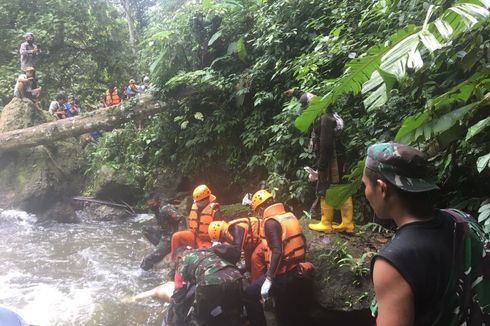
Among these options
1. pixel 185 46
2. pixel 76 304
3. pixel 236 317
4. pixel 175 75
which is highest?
pixel 185 46

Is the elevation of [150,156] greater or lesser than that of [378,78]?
lesser

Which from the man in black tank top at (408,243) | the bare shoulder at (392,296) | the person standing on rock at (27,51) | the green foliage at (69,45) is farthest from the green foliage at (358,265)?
the green foliage at (69,45)

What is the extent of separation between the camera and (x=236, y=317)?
187 inches

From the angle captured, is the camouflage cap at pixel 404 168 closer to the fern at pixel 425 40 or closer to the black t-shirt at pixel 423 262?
the black t-shirt at pixel 423 262

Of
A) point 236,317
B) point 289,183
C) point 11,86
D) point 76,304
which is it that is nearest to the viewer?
point 236,317

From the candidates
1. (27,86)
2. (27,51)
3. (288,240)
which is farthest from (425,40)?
(27,86)

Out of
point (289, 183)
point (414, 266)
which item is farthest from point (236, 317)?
point (414, 266)

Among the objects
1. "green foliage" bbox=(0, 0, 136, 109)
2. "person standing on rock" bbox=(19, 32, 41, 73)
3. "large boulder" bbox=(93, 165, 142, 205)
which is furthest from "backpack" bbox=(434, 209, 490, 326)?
"green foliage" bbox=(0, 0, 136, 109)

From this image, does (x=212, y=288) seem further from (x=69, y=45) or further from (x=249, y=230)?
(x=69, y=45)

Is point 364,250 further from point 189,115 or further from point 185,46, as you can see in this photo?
point 185,46

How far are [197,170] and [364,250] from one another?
565cm

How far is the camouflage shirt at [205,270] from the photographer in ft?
15.1

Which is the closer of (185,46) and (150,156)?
(185,46)

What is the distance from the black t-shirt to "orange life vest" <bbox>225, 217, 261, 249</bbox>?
3.73 metres
